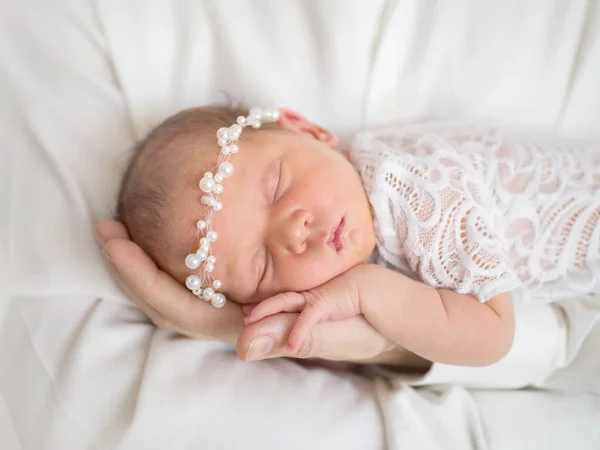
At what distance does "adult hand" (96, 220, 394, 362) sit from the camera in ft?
3.15

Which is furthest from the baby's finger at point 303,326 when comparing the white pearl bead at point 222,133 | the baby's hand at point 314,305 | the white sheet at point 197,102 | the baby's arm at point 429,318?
the white pearl bead at point 222,133

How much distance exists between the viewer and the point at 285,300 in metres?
0.90

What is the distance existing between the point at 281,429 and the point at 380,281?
353 mm

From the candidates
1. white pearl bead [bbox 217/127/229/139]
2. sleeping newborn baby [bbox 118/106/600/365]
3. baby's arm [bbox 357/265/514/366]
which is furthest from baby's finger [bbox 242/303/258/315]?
white pearl bead [bbox 217/127/229/139]

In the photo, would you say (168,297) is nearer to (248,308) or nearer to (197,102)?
(248,308)

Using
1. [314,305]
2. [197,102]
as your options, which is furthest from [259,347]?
[197,102]

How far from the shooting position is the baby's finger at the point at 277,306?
2.90ft

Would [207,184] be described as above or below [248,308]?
above

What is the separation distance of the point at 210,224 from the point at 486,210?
1.88ft

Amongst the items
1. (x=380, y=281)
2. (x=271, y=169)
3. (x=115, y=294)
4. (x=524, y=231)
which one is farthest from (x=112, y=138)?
(x=524, y=231)

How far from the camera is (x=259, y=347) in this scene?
87 cm

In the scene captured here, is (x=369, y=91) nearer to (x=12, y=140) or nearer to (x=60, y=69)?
(x=60, y=69)

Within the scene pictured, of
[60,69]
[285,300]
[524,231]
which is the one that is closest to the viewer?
[285,300]

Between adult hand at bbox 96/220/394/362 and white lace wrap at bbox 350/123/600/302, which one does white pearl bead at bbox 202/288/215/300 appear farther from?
white lace wrap at bbox 350/123/600/302
